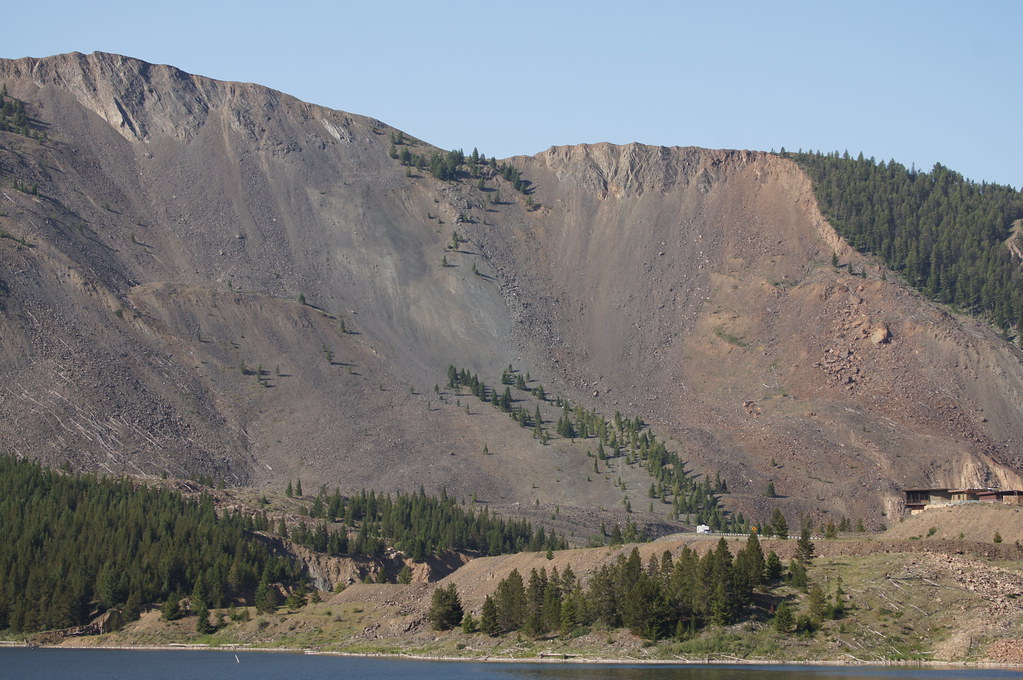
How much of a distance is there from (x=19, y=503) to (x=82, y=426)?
3414 cm

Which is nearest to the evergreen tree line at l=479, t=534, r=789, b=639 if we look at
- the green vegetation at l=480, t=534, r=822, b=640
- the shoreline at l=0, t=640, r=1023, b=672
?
the green vegetation at l=480, t=534, r=822, b=640

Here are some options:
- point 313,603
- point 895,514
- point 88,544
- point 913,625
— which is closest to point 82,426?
point 88,544

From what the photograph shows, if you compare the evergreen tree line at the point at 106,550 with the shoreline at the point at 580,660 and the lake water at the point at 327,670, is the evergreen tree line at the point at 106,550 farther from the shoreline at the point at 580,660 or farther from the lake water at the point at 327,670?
the shoreline at the point at 580,660

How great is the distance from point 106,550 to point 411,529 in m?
36.9

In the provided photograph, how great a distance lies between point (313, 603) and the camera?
11738 centimetres

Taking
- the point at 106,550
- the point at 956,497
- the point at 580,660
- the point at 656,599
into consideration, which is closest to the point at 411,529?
the point at 106,550

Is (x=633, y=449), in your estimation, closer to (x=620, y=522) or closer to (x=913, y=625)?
(x=620, y=522)

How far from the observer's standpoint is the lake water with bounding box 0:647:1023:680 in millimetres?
75375

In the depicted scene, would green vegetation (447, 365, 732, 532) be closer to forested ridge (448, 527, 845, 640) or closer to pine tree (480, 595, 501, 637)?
pine tree (480, 595, 501, 637)

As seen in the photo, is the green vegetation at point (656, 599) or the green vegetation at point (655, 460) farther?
the green vegetation at point (655, 460)

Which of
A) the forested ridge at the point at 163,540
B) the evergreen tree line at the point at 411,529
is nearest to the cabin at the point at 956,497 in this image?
the evergreen tree line at the point at 411,529

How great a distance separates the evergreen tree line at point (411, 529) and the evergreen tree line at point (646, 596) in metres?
42.9

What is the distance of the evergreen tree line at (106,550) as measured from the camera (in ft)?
397

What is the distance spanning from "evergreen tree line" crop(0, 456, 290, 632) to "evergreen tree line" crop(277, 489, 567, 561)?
933 centimetres
